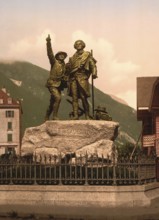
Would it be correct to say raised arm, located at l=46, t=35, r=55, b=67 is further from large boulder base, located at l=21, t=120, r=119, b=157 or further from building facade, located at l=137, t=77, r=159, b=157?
building facade, located at l=137, t=77, r=159, b=157

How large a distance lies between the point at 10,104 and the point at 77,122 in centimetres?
7647

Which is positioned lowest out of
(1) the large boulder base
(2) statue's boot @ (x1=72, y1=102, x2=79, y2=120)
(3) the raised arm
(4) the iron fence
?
(4) the iron fence

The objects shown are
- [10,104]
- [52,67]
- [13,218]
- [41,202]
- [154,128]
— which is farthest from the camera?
[10,104]

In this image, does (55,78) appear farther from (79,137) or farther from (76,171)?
(76,171)

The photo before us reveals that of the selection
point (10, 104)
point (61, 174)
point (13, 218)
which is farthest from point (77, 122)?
point (10, 104)

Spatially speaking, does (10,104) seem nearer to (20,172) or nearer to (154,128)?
(154,128)

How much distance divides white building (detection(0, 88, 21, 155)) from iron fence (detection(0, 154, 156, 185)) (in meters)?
76.8

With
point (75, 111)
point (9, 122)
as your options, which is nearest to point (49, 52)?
point (75, 111)

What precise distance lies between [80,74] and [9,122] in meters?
75.7

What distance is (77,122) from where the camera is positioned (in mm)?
22859

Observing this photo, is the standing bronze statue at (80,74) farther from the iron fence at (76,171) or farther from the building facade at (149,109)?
the building facade at (149,109)

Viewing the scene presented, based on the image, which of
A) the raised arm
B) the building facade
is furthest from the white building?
the raised arm

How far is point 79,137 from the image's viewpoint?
22828 millimetres

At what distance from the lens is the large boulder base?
2278cm
